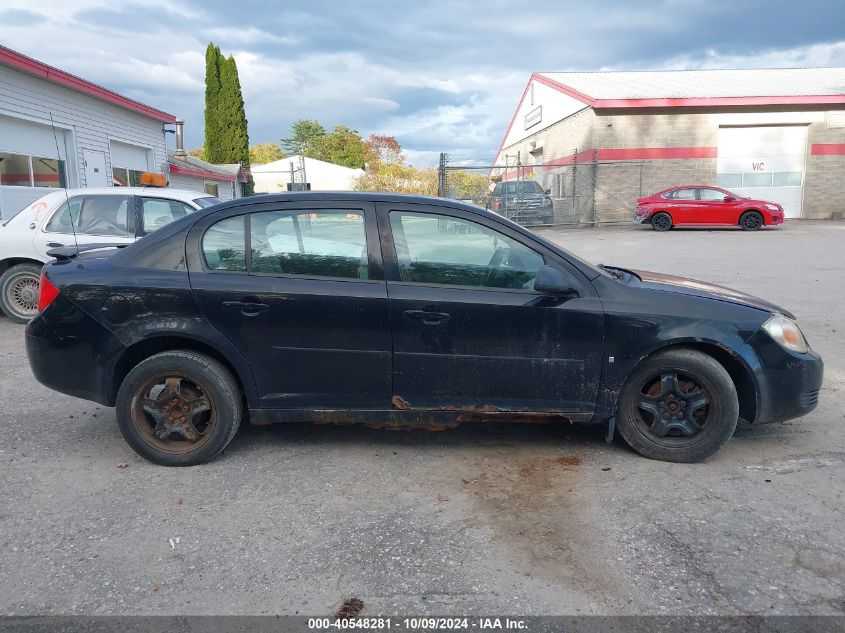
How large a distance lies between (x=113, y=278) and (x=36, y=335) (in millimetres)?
620

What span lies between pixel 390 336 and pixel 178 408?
1320 millimetres

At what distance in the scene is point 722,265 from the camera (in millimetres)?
12625

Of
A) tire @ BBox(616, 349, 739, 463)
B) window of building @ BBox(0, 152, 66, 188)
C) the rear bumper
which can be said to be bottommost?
tire @ BBox(616, 349, 739, 463)

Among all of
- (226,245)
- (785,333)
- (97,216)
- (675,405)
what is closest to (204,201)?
(97,216)

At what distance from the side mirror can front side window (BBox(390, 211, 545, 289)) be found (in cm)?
12

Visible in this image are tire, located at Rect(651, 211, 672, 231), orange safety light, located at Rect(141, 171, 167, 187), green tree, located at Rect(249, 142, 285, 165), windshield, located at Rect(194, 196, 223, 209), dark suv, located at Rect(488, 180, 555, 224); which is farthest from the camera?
green tree, located at Rect(249, 142, 285, 165)

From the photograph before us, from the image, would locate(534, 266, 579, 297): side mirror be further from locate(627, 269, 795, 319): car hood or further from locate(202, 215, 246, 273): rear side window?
locate(202, 215, 246, 273): rear side window

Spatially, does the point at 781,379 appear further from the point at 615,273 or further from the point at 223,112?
the point at 223,112

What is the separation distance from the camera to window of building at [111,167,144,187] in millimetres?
18719

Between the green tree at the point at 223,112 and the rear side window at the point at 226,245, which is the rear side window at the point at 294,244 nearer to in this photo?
the rear side window at the point at 226,245

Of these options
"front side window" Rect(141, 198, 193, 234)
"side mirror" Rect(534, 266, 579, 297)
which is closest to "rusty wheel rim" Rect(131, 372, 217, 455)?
"side mirror" Rect(534, 266, 579, 297)

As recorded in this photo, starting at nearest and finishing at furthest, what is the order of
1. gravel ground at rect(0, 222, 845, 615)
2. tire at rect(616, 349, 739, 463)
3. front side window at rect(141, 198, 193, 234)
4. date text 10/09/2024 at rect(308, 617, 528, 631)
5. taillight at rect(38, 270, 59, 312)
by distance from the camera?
1. date text 10/09/2024 at rect(308, 617, 528, 631)
2. gravel ground at rect(0, 222, 845, 615)
3. tire at rect(616, 349, 739, 463)
4. taillight at rect(38, 270, 59, 312)
5. front side window at rect(141, 198, 193, 234)

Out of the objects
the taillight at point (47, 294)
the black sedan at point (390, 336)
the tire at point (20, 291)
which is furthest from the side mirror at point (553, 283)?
the tire at point (20, 291)

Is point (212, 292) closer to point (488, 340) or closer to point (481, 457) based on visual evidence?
point (488, 340)
